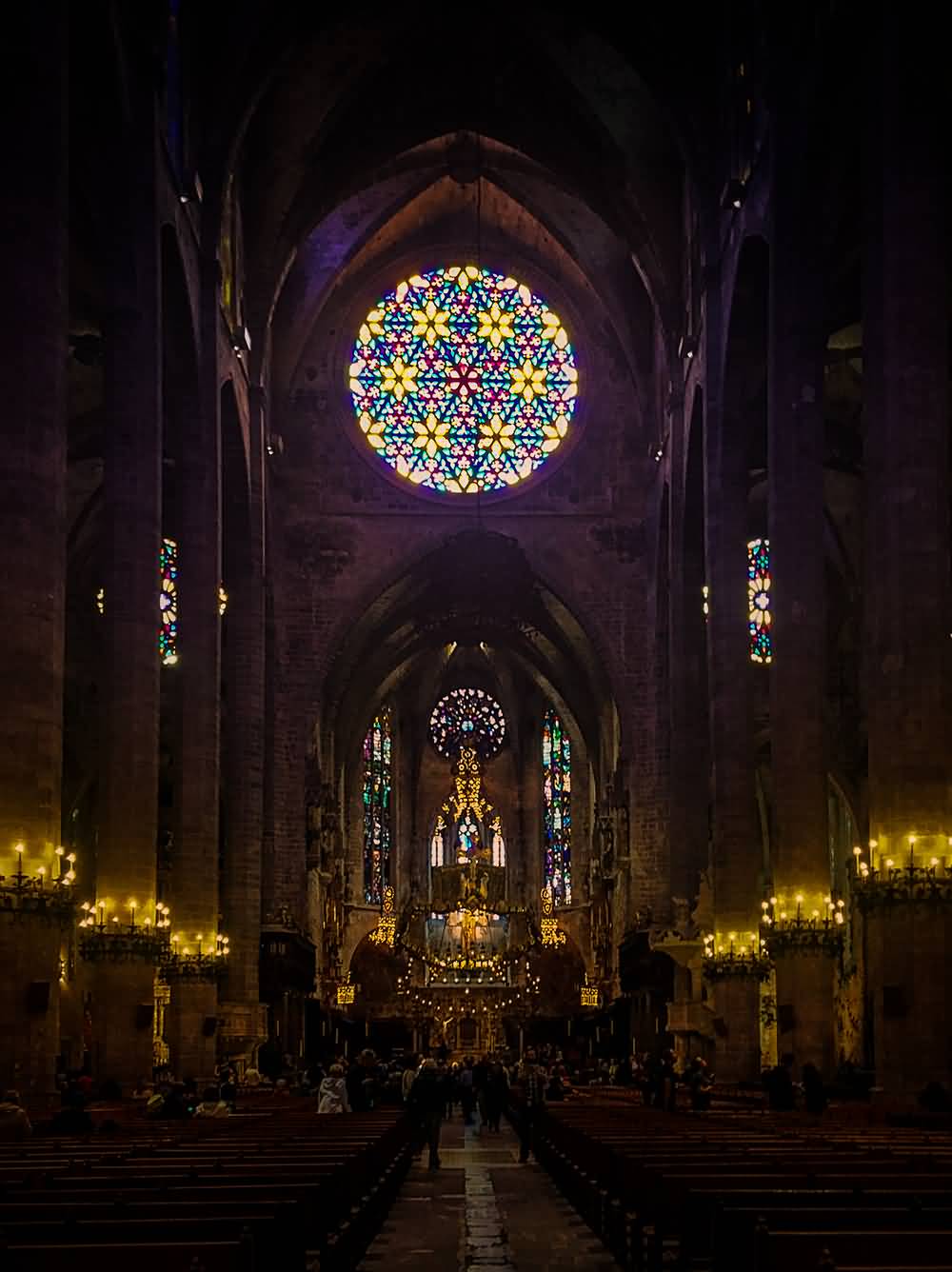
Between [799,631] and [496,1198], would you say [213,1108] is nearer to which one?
[496,1198]

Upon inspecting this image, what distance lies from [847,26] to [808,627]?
30.7 feet

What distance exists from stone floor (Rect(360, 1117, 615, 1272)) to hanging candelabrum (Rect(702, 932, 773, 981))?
9.57 m

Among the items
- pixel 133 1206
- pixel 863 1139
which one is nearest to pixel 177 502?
pixel 863 1139

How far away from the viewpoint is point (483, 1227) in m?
17.6

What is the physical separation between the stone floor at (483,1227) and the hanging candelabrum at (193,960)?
29.5ft

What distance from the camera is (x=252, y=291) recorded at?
153 feet

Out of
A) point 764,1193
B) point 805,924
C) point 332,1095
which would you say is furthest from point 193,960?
point 764,1193

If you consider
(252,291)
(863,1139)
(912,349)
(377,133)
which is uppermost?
(377,133)

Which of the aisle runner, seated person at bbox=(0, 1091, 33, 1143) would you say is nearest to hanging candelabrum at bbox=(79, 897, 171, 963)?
the aisle runner

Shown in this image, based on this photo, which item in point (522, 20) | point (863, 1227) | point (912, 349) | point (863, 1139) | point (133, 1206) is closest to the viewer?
point (863, 1227)

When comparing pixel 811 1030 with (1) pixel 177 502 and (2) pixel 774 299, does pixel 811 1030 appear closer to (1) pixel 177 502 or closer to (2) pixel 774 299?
(2) pixel 774 299

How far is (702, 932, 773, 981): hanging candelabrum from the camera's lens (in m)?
36.8

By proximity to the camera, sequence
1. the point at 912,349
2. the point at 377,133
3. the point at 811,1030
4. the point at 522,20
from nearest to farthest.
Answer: the point at 912,349 → the point at 811,1030 → the point at 522,20 → the point at 377,133

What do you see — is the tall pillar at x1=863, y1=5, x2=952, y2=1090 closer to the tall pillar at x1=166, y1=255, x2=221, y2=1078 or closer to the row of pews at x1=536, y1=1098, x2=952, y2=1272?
the row of pews at x1=536, y1=1098, x2=952, y2=1272
